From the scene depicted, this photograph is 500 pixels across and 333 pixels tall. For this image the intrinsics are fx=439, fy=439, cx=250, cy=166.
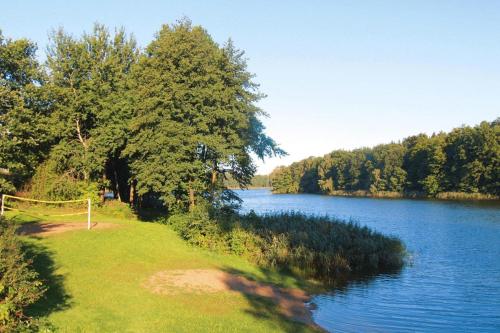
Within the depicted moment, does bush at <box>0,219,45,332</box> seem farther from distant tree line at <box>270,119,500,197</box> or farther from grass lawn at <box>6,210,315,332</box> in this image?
distant tree line at <box>270,119,500,197</box>

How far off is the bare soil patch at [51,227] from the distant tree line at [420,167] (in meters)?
80.3

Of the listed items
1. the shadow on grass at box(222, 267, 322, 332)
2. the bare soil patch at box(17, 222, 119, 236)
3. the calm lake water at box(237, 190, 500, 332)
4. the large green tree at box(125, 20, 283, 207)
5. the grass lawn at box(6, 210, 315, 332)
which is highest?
the large green tree at box(125, 20, 283, 207)

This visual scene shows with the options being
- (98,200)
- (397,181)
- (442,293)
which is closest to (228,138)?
(98,200)

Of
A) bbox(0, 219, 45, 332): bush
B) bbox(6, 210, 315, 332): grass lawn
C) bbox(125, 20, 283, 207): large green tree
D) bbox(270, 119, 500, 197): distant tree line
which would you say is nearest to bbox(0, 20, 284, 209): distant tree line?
bbox(125, 20, 283, 207): large green tree

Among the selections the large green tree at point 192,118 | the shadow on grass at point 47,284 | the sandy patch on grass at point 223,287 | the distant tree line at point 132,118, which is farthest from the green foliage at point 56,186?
the sandy patch on grass at point 223,287

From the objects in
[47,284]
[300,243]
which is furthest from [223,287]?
[300,243]

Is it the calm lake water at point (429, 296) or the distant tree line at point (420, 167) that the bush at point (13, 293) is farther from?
the distant tree line at point (420, 167)

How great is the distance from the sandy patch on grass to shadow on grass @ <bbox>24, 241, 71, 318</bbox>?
2712mm

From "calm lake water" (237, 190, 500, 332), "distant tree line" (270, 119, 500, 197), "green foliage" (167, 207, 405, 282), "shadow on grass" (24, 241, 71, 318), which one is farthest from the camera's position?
"distant tree line" (270, 119, 500, 197)

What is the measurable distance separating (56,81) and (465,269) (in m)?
33.6

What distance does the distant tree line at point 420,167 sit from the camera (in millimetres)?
87562

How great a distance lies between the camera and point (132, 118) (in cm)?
3334

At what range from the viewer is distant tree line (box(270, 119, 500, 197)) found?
87.6 m

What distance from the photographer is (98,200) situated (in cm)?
3638
